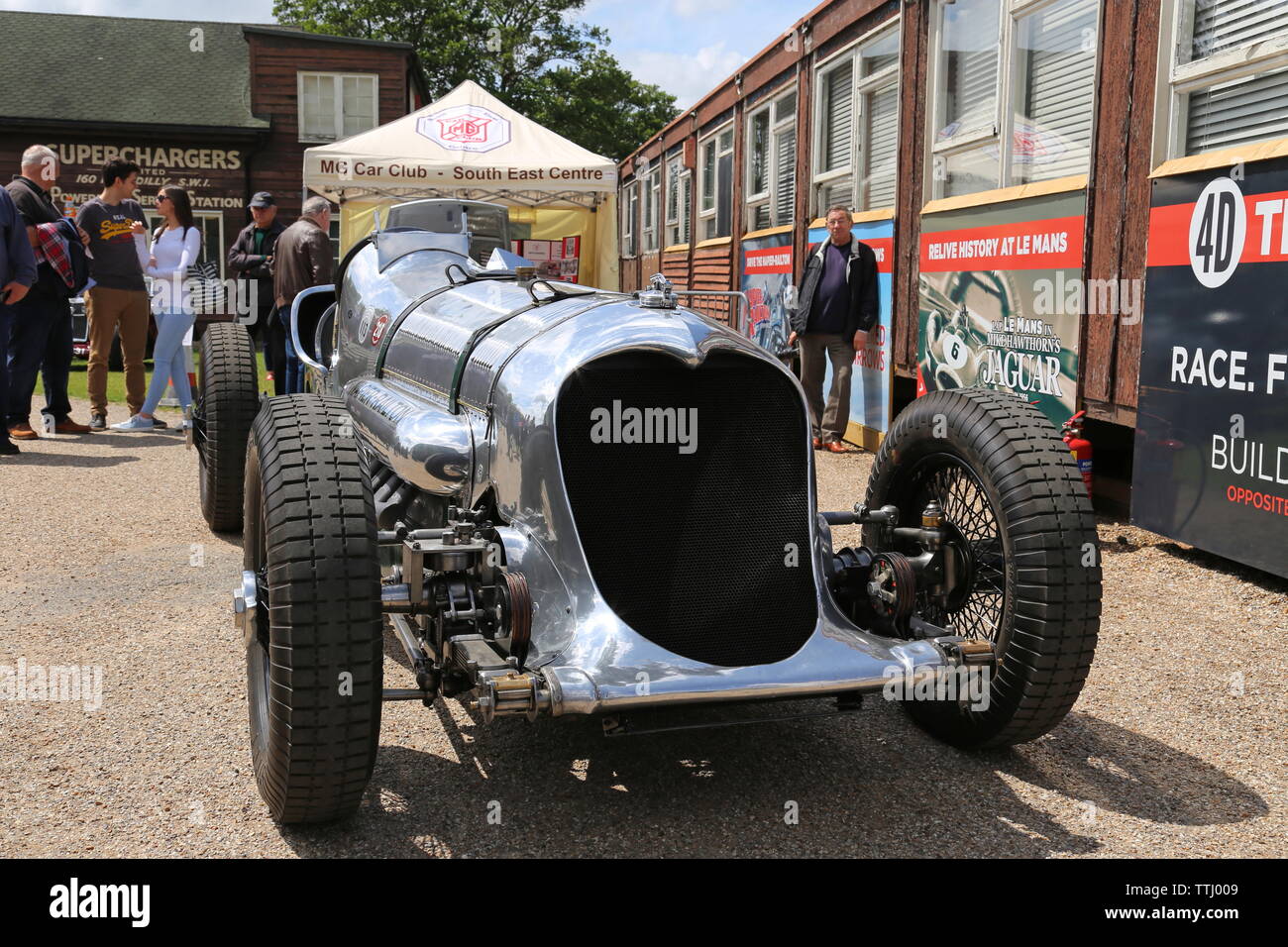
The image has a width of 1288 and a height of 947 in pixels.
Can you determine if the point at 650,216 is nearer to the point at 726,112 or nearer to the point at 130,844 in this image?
the point at 726,112

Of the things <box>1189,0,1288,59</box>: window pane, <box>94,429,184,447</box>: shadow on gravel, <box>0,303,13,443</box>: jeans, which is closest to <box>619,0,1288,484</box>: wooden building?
<box>1189,0,1288,59</box>: window pane

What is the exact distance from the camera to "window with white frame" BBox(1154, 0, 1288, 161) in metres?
5.25

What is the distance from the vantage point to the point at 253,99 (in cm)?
2538

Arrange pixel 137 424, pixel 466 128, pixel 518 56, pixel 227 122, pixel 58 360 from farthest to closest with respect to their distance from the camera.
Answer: pixel 518 56 → pixel 227 122 → pixel 466 128 → pixel 137 424 → pixel 58 360

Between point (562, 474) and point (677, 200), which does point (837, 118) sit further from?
point (562, 474)

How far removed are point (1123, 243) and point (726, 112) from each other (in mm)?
9194

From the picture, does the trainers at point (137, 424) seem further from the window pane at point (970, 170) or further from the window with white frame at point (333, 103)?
the window with white frame at point (333, 103)

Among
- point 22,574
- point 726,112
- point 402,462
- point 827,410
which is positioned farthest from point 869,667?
point 726,112

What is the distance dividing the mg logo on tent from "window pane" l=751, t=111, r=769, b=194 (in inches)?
109

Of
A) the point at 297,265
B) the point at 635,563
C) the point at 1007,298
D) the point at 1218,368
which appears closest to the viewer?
the point at 635,563

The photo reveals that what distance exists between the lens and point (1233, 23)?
17.9ft

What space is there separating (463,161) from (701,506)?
10.4 m

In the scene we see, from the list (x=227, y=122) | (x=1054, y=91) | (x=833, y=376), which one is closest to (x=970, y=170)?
(x=1054, y=91)

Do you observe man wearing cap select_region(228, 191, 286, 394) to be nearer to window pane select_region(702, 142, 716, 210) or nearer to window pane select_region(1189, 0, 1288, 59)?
window pane select_region(1189, 0, 1288, 59)
